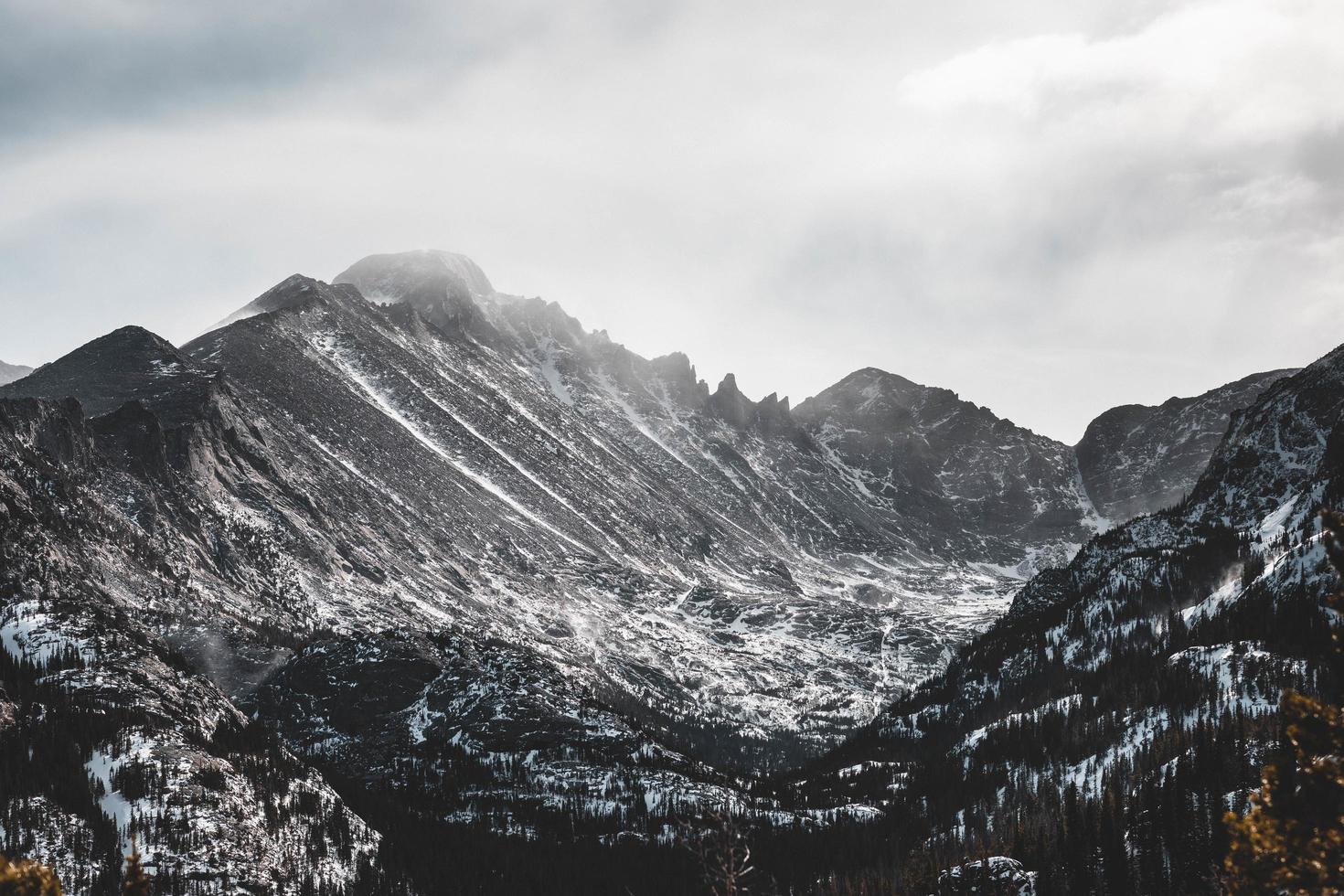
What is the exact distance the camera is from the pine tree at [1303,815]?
2728 cm

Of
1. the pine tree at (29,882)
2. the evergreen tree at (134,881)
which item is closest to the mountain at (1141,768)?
the evergreen tree at (134,881)

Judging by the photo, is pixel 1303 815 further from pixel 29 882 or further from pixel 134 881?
pixel 29 882

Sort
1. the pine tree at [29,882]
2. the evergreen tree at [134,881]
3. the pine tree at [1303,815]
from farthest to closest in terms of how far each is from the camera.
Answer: the evergreen tree at [134,881] → the pine tree at [29,882] → the pine tree at [1303,815]

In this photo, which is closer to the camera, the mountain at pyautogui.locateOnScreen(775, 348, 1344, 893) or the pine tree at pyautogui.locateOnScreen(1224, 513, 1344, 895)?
the pine tree at pyautogui.locateOnScreen(1224, 513, 1344, 895)

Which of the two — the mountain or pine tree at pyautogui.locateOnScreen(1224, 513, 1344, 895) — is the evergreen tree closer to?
pine tree at pyautogui.locateOnScreen(1224, 513, 1344, 895)

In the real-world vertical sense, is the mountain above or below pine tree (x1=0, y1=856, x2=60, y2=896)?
below

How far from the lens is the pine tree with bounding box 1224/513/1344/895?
2728 centimetres

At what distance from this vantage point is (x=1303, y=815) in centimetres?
2853

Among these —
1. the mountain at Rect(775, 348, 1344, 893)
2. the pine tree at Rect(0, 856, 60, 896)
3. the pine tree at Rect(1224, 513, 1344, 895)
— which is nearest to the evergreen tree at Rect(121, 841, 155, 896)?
the pine tree at Rect(0, 856, 60, 896)

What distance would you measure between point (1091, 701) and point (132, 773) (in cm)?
16058

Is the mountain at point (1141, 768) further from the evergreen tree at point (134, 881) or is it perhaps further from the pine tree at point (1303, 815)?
the evergreen tree at point (134, 881)

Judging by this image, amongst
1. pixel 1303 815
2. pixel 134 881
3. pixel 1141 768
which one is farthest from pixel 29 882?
pixel 1141 768

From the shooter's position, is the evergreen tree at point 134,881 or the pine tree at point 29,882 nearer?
the pine tree at point 29,882

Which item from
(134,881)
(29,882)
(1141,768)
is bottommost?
(1141,768)
